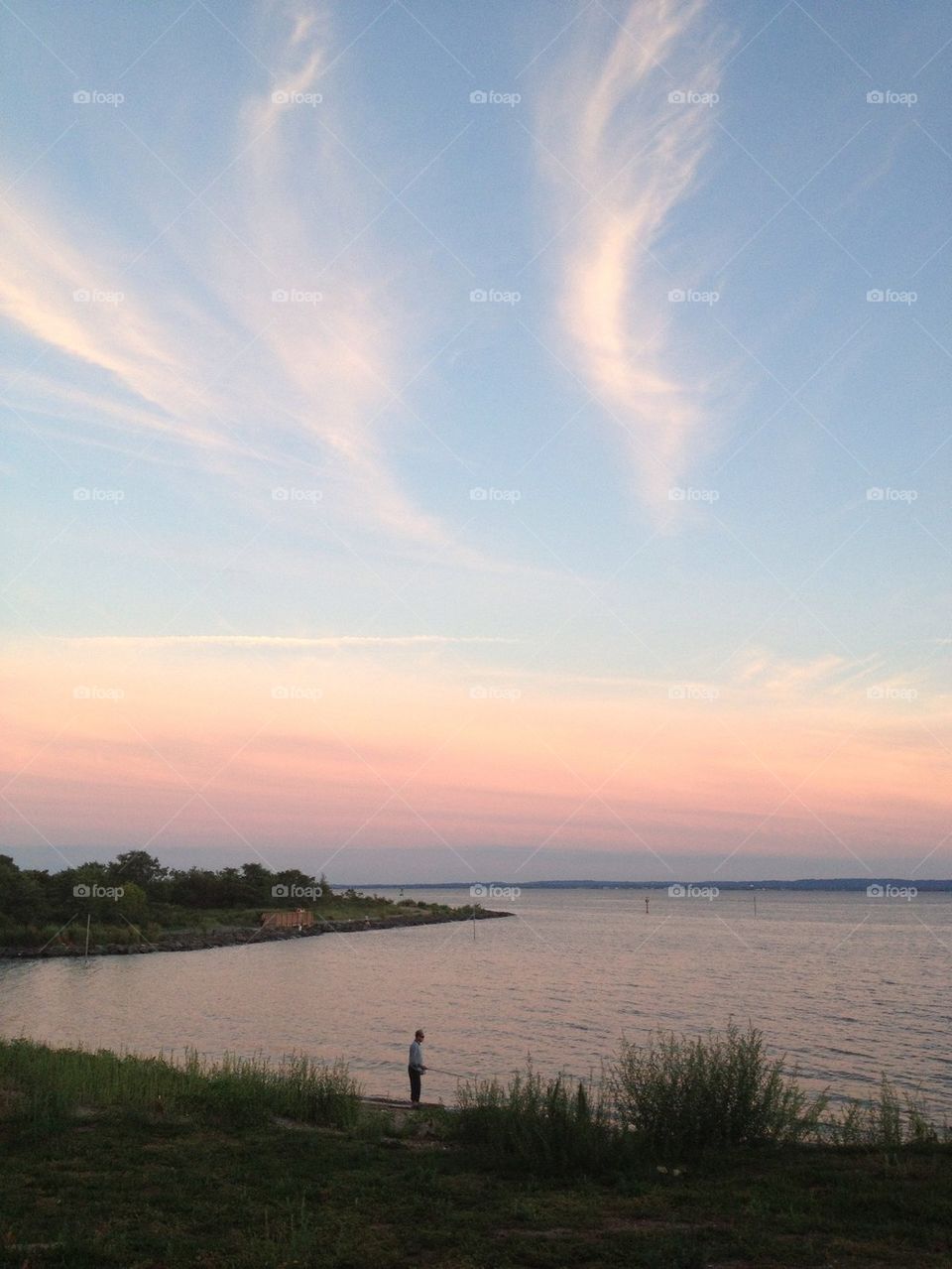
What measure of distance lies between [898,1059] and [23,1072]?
3003 centimetres

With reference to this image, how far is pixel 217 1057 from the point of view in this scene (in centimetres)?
3462

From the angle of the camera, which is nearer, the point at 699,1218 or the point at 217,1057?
the point at 699,1218

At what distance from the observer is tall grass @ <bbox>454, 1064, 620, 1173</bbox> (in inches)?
562

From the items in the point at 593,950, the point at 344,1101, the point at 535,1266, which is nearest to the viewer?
the point at 535,1266

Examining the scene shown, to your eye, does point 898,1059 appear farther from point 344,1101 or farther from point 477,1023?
point 344,1101

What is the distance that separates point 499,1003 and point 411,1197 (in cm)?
4185

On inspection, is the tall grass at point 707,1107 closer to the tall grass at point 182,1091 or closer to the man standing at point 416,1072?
the tall grass at point 182,1091

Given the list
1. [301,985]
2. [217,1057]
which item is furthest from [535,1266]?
[301,985]

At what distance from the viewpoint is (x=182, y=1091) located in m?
19.4

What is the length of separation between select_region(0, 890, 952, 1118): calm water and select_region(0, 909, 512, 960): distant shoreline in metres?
4.07
